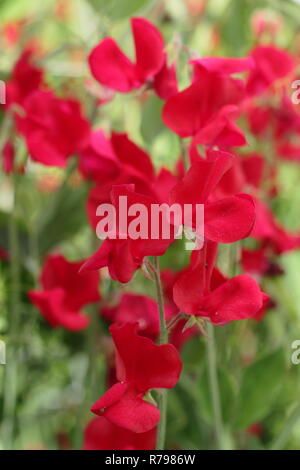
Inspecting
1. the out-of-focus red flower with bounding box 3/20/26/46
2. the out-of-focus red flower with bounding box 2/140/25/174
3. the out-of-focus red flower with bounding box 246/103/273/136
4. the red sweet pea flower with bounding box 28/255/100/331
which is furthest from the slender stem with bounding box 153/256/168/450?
the out-of-focus red flower with bounding box 3/20/26/46

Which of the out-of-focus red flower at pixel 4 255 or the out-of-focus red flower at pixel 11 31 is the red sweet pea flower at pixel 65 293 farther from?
the out-of-focus red flower at pixel 11 31

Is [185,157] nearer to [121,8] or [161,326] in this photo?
[161,326]

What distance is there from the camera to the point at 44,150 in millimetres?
598

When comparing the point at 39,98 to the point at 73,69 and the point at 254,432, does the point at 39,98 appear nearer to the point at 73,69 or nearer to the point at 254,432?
the point at 73,69

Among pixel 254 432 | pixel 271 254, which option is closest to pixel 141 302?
pixel 271 254

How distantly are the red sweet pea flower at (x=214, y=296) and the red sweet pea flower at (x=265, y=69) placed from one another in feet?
0.82

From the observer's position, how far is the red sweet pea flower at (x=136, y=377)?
0.41m

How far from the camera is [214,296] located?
0.43m

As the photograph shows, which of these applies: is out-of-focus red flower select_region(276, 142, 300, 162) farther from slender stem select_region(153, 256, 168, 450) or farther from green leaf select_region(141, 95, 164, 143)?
slender stem select_region(153, 256, 168, 450)

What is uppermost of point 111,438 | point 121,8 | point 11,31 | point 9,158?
point 11,31

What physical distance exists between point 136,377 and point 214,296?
0.21 feet

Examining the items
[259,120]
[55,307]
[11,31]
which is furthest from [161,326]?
[11,31]

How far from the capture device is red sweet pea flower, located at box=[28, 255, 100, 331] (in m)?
0.62

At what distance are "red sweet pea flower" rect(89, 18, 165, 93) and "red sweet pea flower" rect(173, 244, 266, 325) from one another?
168 mm
